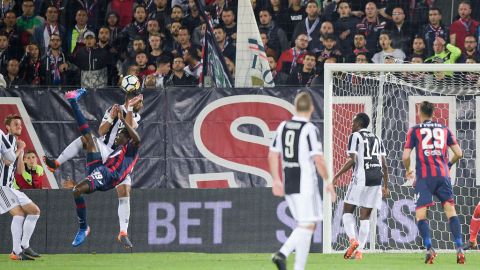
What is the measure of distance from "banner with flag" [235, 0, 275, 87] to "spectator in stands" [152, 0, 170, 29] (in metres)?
2.07

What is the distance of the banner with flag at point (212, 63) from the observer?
17.3 meters

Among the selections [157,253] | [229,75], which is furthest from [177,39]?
[157,253]

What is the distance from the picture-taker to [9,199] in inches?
585

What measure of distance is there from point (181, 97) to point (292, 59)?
Answer: 7.36ft

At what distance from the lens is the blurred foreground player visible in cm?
1440

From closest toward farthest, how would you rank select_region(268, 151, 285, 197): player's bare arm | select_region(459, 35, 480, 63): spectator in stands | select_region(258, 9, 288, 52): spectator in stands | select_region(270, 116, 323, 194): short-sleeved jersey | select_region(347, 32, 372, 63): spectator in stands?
select_region(268, 151, 285, 197): player's bare arm < select_region(270, 116, 323, 194): short-sleeved jersey < select_region(459, 35, 480, 63): spectator in stands < select_region(347, 32, 372, 63): spectator in stands < select_region(258, 9, 288, 52): spectator in stands

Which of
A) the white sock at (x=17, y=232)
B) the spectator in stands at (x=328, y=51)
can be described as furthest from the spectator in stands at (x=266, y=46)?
the white sock at (x=17, y=232)

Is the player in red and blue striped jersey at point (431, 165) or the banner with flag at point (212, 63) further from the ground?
the banner with flag at point (212, 63)

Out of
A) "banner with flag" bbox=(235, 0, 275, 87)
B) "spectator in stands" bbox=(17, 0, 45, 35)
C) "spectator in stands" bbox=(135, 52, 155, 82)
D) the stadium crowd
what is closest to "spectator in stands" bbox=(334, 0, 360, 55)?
the stadium crowd

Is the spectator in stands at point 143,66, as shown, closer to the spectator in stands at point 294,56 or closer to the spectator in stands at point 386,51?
the spectator in stands at point 294,56

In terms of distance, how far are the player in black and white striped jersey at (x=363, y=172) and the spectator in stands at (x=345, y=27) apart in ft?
12.5

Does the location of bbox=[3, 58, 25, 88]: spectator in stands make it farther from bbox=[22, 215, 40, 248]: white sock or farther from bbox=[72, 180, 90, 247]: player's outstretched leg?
bbox=[72, 180, 90, 247]: player's outstretched leg

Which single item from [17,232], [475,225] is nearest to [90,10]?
[17,232]

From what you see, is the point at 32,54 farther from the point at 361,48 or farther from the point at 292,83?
the point at 361,48
